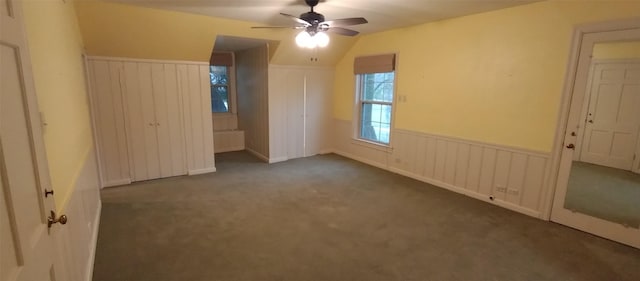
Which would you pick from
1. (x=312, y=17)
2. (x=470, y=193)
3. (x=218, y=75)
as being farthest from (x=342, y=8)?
(x=218, y=75)

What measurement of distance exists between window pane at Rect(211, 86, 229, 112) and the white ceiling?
2.92 metres

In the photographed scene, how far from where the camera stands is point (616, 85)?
9.13ft

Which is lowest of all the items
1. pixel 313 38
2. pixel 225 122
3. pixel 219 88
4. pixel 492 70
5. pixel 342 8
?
pixel 225 122

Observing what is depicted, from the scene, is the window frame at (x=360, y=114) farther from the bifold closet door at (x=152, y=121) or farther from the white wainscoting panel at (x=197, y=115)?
the bifold closet door at (x=152, y=121)

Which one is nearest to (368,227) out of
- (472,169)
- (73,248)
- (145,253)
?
(472,169)

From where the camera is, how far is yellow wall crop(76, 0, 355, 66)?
11.0ft

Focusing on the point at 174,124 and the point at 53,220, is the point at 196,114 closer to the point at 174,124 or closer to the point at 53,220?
the point at 174,124

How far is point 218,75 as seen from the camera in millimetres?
6461

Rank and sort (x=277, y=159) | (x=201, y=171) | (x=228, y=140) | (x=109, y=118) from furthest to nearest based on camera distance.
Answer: (x=228, y=140)
(x=277, y=159)
(x=201, y=171)
(x=109, y=118)

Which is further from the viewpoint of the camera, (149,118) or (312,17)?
(149,118)

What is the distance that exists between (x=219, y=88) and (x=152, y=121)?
241 cm

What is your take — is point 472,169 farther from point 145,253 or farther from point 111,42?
point 111,42

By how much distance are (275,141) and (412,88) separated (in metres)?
2.55

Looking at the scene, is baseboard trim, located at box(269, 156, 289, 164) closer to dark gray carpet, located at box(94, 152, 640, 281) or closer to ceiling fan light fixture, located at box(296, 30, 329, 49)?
dark gray carpet, located at box(94, 152, 640, 281)
